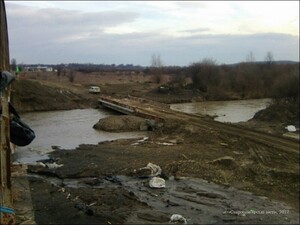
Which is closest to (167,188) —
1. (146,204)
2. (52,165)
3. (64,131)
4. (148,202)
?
(148,202)

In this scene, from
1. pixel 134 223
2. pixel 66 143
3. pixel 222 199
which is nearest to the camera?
pixel 134 223

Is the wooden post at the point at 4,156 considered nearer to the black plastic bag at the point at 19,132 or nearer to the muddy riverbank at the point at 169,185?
the black plastic bag at the point at 19,132

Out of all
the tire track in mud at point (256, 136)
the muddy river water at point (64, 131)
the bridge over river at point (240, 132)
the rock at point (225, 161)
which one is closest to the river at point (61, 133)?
the muddy river water at point (64, 131)

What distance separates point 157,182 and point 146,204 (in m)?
2.76

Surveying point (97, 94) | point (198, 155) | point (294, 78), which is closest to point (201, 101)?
point (97, 94)

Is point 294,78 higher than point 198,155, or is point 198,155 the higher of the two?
point 294,78

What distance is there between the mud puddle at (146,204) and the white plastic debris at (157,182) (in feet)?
0.70

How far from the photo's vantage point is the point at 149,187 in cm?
1733

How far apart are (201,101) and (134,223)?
63217 mm

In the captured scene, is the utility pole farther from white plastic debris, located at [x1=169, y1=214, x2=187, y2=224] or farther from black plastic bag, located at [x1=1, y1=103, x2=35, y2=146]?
white plastic debris, located at [x1=169, y1=214, x2=187, y2=224]

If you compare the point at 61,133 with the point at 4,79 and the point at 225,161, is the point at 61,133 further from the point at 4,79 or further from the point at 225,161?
the point at 4,79

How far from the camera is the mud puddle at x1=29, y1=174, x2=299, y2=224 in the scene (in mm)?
12453

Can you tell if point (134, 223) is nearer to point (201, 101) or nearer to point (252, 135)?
point (252, 135)

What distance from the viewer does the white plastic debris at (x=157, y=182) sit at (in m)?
17.2
